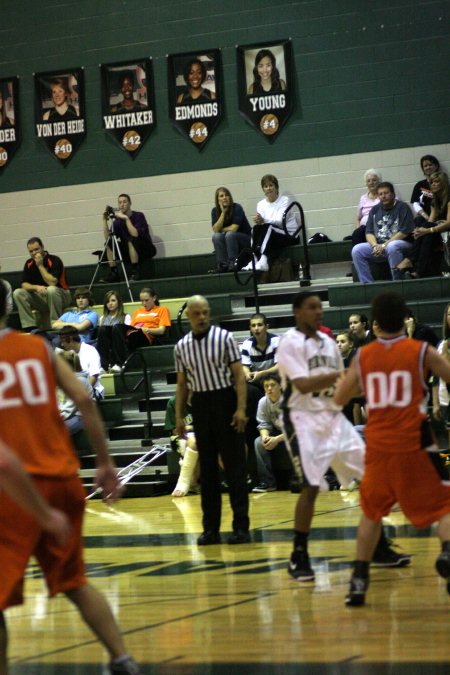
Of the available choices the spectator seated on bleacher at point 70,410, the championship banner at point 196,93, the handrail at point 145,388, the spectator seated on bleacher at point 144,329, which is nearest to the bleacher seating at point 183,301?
the handrail at point 145,388

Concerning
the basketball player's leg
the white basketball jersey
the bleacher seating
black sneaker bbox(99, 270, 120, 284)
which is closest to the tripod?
black sneaker bbox(99, 270, 120, 284)

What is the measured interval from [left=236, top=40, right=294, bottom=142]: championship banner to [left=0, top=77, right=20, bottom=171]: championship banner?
133 inches

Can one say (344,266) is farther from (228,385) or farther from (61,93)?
(228,385)

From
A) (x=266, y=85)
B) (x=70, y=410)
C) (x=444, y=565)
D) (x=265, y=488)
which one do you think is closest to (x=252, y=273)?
(x=266, y=85)

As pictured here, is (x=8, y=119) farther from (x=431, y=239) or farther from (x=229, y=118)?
(x=431, y=239)

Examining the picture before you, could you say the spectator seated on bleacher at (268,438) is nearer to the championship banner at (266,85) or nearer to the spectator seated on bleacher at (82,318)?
the spectator seated on bleacher at (82,318)

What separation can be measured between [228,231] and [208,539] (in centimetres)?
705

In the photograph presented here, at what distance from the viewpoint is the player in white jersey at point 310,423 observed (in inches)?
239

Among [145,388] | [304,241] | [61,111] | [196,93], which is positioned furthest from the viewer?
[61,111]

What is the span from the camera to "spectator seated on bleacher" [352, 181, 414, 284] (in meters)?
13.0

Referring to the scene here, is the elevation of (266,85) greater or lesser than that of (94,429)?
greater

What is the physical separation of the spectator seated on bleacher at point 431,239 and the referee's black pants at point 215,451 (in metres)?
5.53

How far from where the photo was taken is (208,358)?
786cm

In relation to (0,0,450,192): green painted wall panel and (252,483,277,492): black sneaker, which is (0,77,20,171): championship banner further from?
(252,483,277,492): black sneaker
